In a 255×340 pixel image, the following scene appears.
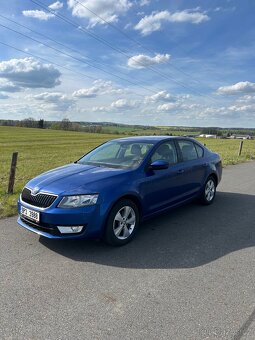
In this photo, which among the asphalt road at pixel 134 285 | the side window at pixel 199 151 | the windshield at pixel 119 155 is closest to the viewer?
the asphalt road at pixel 134 285

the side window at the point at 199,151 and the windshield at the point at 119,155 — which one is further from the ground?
the side window at the point at 199,151

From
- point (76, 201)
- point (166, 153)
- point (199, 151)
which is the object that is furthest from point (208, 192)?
point (76, 201)

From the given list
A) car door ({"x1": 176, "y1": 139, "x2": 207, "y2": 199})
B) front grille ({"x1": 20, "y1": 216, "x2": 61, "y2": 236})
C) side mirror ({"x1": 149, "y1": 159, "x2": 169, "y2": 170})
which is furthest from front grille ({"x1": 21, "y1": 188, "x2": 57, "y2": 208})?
car door ({"x1": 176, "y1": 139, "x2": 207, "y2": 199})

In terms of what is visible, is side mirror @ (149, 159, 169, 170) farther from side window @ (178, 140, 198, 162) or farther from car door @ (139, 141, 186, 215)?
side window @ (178, 140, 198, 162)

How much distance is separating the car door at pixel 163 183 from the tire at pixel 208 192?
108cm

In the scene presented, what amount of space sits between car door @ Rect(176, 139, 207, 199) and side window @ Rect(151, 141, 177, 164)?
0.77 feet

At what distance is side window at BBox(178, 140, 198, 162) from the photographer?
605cm

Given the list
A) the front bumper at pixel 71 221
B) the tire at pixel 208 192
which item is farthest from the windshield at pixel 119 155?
the tire at pixel 208 192

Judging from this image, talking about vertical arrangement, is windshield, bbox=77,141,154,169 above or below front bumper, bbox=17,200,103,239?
above

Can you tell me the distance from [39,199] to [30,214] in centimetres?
26

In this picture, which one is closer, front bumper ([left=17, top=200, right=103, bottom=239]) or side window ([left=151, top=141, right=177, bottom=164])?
front bumper ([left=17, top=200, right=103, bottom=239])

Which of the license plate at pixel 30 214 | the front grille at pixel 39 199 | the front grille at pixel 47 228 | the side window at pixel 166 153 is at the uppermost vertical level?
the side window at pixel 166 153

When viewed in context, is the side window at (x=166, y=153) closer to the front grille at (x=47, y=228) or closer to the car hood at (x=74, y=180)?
the car hood at (x=74, y=180)

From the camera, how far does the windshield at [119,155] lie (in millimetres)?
5053
